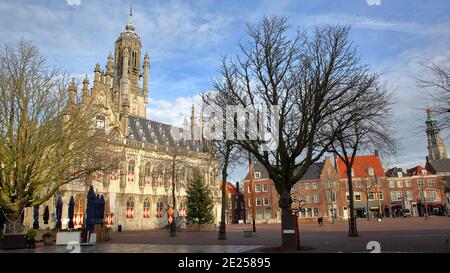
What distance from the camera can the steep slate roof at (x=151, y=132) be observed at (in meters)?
54.0

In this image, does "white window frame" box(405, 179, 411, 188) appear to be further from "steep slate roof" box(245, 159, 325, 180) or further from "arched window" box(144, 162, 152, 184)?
"arched window" box(144, 162, 152, 184)

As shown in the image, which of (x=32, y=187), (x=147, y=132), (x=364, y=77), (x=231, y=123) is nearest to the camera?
(x=364, y=77)

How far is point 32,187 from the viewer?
2023 cm

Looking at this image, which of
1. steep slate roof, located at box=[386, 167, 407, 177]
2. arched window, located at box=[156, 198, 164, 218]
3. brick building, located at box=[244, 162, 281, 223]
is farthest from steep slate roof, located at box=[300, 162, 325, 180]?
arched window, located at box=[156, 198, 164, 218]

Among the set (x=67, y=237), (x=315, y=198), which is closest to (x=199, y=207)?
(x=67, y=237)

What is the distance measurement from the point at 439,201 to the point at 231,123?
2850 inches

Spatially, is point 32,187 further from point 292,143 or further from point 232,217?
point 232,217

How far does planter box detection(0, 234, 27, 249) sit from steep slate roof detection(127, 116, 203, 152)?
32.3m

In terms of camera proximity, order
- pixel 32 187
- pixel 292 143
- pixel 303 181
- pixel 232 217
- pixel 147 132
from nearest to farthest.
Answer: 1. pixel 292 143
2. pixel 32 187
3. pixel 147 132
4. pixel 303 181
5. pixel 232 217

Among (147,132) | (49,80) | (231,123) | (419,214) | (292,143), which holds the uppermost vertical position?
(147,132)

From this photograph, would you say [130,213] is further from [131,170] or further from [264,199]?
[264,199]

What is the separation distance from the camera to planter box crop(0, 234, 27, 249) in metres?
18.1
